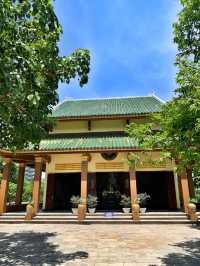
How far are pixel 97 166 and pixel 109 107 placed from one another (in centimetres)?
558

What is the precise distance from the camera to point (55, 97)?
7109mm

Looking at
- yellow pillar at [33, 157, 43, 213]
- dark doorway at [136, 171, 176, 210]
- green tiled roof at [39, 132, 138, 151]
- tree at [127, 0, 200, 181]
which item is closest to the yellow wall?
green tiled roof at [39, 132, 138, 151]

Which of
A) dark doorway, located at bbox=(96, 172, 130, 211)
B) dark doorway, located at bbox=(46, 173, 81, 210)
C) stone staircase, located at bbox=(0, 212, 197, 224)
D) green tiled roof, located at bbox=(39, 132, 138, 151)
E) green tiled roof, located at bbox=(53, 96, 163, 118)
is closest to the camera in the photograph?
stone staircase, located at bbox=(0, 212, 197, 224)

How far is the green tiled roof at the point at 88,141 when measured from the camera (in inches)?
585

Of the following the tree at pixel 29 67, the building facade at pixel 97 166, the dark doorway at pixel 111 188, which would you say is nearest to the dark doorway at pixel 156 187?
the building facade at pixel 97 166

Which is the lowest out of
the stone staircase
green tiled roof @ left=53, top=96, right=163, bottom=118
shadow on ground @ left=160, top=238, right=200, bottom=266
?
shadow on ground @ left=160, top=238, right=200, bottom=266

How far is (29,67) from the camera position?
4.77 metres

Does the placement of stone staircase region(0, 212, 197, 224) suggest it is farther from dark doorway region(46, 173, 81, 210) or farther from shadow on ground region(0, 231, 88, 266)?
shadow on ground region(0, 231, 88, 266)

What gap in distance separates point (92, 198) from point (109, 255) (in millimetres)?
7882

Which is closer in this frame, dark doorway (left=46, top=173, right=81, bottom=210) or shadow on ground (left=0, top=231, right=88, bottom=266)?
shadow on ground (left=0, top=231, right=88, bottom=266)

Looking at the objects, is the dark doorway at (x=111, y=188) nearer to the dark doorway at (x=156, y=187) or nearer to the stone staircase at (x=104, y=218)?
the dark doorway at (x=156, y=187)

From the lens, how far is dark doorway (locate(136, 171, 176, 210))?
1698 cm

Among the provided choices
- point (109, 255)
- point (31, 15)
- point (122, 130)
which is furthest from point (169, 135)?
point (122, 130)

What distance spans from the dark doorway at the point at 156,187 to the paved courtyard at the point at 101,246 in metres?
5.16
